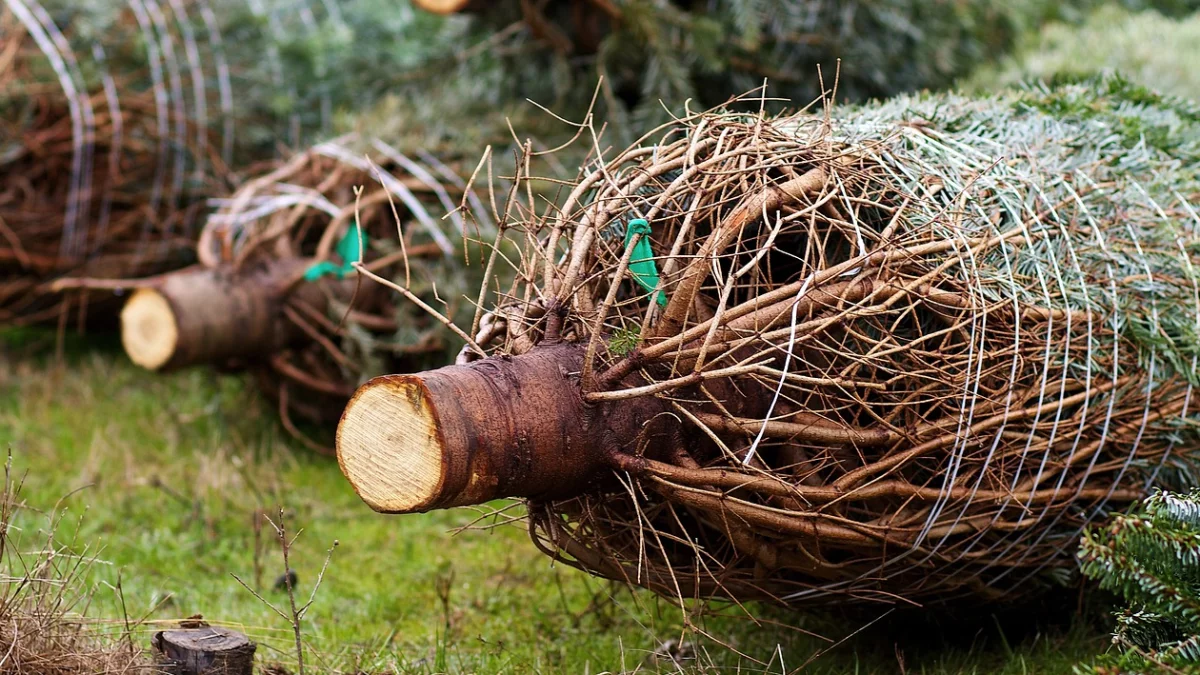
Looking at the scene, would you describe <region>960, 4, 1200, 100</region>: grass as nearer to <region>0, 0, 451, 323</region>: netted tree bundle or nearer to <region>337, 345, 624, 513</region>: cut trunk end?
<region>0, 0, 451, 323</region>: netted tree bundle

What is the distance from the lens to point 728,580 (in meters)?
2.45

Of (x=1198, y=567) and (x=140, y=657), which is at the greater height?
(x=1198, y=567)

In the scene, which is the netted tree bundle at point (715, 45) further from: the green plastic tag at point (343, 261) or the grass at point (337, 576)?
the grass at point (337, 576)

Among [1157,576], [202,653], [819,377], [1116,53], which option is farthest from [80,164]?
[1116,53]

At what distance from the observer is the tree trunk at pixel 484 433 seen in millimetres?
2100

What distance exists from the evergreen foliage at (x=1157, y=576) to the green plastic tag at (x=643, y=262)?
35.4 inches

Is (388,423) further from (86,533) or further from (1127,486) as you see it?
(86,533)

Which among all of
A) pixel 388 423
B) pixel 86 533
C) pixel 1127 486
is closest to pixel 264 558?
pixel 86 533

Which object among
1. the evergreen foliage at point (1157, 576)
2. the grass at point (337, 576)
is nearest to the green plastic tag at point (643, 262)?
the grass at point (337, 576)

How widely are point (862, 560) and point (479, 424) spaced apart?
85cm

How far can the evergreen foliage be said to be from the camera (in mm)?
1965

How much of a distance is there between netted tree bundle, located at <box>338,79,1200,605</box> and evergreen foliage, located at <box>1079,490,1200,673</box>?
1.27ft

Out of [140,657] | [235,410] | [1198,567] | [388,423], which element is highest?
[388,423]

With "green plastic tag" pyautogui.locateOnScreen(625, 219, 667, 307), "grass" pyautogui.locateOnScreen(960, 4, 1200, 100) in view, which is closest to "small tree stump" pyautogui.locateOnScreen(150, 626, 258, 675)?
"green plastic tag" pyautogui.locateOnScreen(625, 219, 667, 307)
